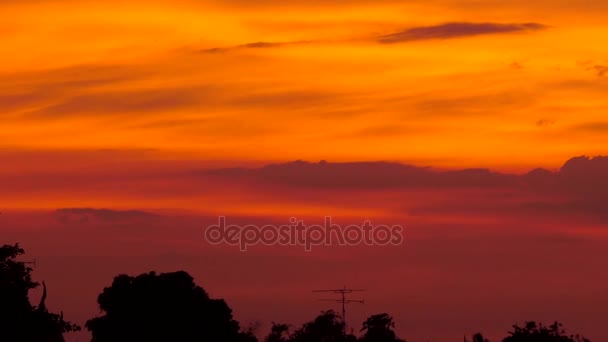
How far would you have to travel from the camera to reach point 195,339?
5571 inches

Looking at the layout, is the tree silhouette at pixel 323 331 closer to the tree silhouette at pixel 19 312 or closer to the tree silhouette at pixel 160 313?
the tree silhouette at pixel 160 313

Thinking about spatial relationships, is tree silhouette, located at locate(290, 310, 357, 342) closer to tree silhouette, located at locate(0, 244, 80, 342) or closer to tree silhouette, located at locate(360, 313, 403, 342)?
tree silhouette, located at locate(360, 313, 403, 342)

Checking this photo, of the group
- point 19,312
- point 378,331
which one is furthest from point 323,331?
point 19,312

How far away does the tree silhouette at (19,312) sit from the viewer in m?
74.8

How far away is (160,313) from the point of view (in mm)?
143375

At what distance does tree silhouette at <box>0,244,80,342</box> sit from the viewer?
74812 mm

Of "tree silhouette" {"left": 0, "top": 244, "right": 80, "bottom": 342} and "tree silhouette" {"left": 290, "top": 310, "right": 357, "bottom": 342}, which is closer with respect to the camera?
"tree silhouette" {"left": 0, "top": 244, "right": 80, "bottom": 342}

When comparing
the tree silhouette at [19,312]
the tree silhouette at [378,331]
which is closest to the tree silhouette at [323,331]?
the tree silhouette at [378,331]

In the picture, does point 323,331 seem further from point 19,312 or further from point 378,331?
point 19,312

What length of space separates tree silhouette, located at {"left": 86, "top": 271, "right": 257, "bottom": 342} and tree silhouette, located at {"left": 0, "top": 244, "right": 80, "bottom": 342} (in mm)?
63515

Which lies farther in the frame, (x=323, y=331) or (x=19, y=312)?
(x=323, y=331)

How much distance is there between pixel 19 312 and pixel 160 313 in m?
68.0

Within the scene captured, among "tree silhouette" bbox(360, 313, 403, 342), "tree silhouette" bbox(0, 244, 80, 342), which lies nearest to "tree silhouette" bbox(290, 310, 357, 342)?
"tree silhouette" bbox(360, 313, 403, 342)

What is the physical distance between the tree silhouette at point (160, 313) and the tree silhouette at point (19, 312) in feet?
208
